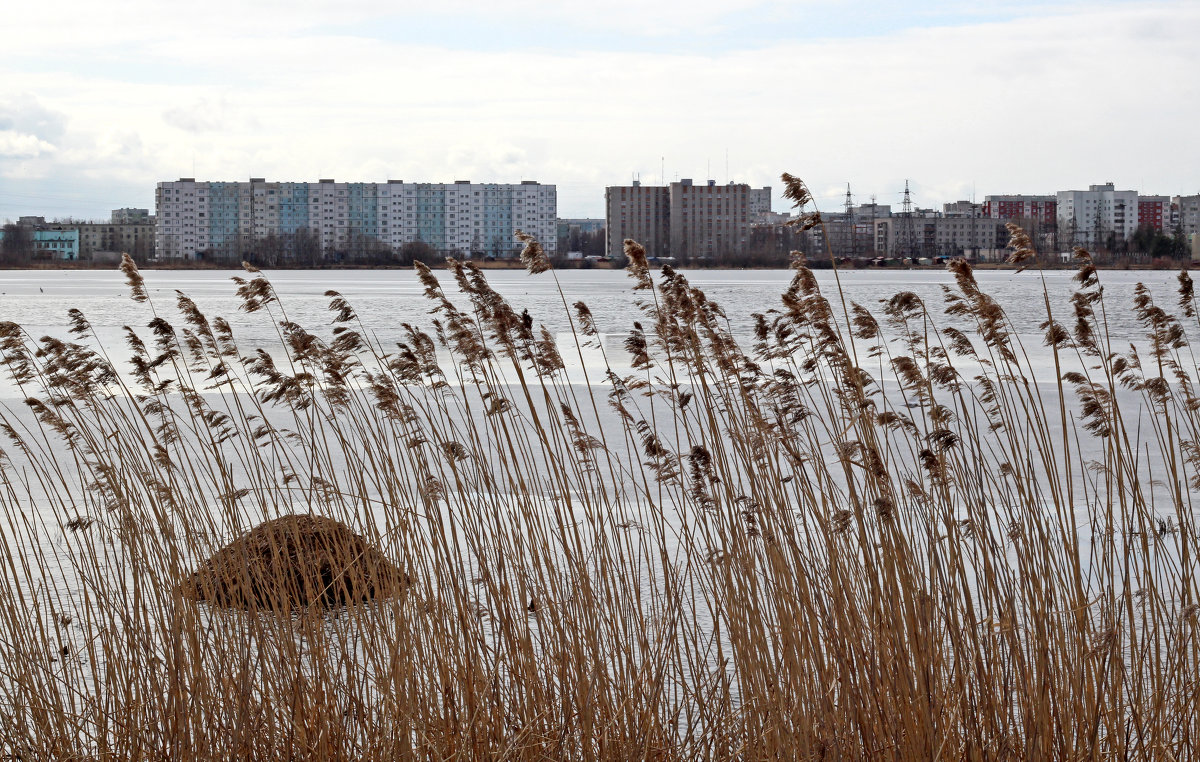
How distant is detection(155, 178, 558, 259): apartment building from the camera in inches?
6875

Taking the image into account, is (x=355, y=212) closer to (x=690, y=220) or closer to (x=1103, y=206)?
(x=690, y=220)

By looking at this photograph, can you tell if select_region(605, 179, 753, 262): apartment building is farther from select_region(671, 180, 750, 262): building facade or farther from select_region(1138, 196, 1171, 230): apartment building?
select_region(1138, 196, 1171, 230): apartment building

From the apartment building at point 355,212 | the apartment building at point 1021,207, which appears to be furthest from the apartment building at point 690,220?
the apartment building at point 1021,207

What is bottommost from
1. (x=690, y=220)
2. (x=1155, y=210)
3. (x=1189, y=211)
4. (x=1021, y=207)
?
(x=690, y=220)

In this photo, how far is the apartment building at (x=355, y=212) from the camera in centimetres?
17462

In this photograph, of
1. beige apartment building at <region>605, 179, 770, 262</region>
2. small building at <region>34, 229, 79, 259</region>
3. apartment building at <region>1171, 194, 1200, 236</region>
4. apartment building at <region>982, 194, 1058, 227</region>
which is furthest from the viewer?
apartment building at <region>982, 194, 1058, 227</region>

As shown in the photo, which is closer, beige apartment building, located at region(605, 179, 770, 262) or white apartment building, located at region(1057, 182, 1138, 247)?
beige apartment building, located at region(605, 179, 770, 262)

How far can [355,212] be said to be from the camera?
182500 millimetres

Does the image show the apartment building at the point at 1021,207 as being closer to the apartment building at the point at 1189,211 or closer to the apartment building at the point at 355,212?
the apartment building at the point at 1189,211

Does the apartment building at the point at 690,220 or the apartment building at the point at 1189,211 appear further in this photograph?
the apartment building at the point at 1189,211

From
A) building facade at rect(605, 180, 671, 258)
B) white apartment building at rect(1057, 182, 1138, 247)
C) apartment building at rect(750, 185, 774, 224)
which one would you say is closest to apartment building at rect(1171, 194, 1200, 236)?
white apartment building at rect(1057, 182, 1138, 247)

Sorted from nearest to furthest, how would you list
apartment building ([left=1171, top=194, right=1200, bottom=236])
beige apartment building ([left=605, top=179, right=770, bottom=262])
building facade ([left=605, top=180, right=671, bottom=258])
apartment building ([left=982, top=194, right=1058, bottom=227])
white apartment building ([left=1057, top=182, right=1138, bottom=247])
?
building facade ([left=605, top=180, right=671, bottom=258]) < beige apartment building ([left=605, top=179, right=770, bottom=262]) < apartment building ([left=1171, top=194, right=1200, bottom=236]) < apartment building ([left=982, top=194, right=1058, bottom=227]) < white apartment building ([left=1057, top=182, right=1138, bottom=247])

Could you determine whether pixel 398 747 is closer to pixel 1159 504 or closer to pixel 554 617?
pixel 554 617

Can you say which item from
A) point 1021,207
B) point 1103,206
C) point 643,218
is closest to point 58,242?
point 643,218
